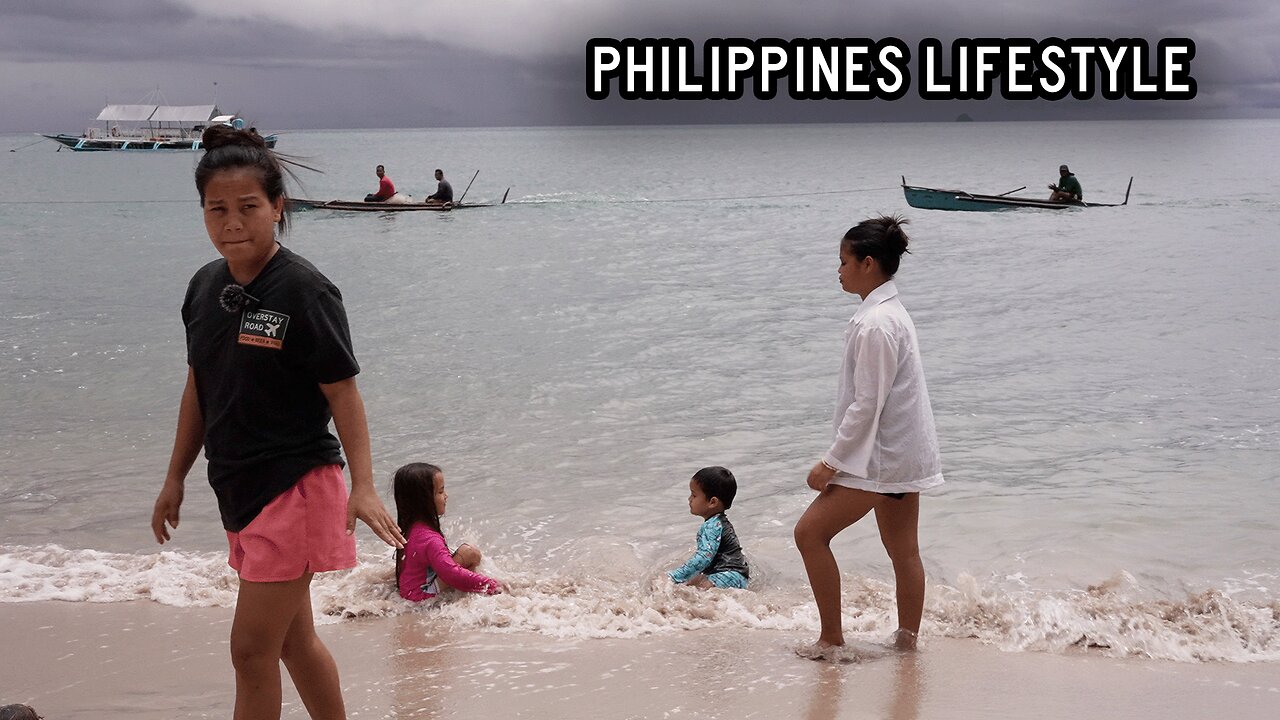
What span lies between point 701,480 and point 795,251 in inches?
783

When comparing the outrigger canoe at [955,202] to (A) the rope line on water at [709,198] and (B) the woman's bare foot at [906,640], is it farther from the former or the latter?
(B) the woman's bare foot at [906,640]

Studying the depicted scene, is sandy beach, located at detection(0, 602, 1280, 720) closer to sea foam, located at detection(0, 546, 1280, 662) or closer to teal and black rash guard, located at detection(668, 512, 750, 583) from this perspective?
sea foam, located at detection(0, 546, 1280, 662)

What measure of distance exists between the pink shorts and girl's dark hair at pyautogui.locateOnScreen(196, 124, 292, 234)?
2.44 feet

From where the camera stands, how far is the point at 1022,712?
150 inches

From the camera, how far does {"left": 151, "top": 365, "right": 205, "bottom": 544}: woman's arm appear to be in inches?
118

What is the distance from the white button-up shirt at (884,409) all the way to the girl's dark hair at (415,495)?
2.00 meters

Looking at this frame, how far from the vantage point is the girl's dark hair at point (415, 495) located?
5.13 meters

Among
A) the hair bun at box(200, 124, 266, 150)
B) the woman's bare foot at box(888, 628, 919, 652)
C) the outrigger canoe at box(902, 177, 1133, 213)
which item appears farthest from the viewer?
the outrigger canoe at box(902, 177, 1133, 213)

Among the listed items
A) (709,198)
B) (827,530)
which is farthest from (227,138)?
(709,198)

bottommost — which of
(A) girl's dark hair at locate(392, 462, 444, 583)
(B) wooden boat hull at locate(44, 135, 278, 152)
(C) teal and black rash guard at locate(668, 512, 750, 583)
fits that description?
(C) teal and black rash guard at locate(668, 512, 750, 583)

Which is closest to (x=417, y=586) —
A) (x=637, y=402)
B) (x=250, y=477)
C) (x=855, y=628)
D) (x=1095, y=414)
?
(x=855, y=628)

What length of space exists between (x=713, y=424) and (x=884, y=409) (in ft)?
17.1

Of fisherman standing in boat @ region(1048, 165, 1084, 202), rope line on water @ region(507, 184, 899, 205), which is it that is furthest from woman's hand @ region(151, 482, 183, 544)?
rope line on water @ region(507, 184, 899, 205)

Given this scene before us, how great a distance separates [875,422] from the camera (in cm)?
398
